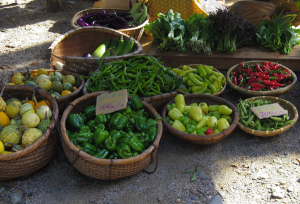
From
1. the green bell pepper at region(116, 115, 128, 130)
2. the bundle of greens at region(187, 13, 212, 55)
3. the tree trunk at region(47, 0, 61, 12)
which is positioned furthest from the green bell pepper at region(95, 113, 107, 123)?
the tree trunk at region(47, 0, 61, 12)

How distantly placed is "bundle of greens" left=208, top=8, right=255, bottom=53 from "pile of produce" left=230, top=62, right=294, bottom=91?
551mm

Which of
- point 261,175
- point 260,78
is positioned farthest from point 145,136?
point 260,78

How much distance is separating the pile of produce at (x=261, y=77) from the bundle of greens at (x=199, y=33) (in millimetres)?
706

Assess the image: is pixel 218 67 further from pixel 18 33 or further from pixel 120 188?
pixel 18 33

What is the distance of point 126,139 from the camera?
228cm

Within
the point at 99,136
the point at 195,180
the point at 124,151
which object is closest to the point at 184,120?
the point at 195,180

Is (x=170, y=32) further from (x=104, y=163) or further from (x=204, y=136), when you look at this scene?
(x=104, y=163)

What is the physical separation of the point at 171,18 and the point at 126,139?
9.11 ft

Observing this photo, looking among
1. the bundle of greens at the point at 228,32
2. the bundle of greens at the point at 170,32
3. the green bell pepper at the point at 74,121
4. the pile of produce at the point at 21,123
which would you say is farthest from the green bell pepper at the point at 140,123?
the bundle of greens at the point at 228,32

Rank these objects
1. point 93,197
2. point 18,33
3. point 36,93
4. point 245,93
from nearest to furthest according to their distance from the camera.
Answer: point 93,197
point 36,93
point 245,93
point 18,33

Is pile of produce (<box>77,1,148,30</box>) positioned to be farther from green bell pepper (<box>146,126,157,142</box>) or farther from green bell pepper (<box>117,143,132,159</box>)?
green bell pepper (<box>117,143,132,159</box>)

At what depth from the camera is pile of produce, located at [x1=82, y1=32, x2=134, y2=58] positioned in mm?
3857

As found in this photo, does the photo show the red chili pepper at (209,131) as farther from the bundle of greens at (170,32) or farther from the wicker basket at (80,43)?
the bundle of greens at (170,32)

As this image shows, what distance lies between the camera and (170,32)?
412cm
